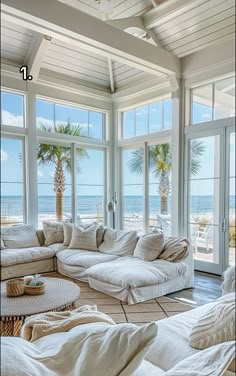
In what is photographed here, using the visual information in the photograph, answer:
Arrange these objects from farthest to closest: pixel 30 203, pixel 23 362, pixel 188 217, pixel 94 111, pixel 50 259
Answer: pixel 94 111 → pixel 188 217 → pixel 50 259 → pixel 30 203 → pixel 23 362

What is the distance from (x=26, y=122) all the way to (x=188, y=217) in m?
0.80

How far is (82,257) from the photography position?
58.8 inches

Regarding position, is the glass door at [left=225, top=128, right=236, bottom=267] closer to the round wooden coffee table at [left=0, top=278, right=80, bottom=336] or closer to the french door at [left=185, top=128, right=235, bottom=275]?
the french door at [left=185, top=128, right=235, bottom=275]

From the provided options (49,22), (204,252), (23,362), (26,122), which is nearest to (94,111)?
(49,22)

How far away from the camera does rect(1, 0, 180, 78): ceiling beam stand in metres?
1.03

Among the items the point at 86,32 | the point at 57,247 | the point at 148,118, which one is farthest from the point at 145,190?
the point at 86,32

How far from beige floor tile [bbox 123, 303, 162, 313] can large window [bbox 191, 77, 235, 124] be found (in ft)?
3.25

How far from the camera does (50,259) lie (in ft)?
3.56

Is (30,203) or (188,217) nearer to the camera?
(30,203)

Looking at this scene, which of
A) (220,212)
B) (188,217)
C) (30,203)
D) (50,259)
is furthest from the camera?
(188,217)

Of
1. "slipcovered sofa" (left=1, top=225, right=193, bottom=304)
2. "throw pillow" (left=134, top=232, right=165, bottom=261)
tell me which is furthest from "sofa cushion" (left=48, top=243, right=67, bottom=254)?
"throw pillow" (left=134, top=232, right=165, bottom=261)

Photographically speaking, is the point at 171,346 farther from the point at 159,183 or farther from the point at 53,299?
the point at 159,183

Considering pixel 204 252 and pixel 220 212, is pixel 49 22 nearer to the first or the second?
pixel 220 212

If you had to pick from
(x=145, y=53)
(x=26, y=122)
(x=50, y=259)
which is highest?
(x=145, y=53)
